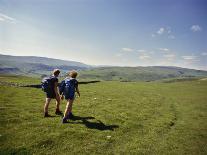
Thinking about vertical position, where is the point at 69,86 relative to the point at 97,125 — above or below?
above

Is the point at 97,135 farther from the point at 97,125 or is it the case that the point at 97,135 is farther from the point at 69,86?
the point at 69,86

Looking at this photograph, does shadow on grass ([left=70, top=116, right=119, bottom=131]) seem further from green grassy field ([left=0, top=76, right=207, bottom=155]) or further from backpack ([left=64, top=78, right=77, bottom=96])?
backpack ([left=64, top=78, right=77, bottom=96])

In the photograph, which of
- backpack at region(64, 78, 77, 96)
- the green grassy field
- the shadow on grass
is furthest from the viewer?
backpack at region(64, 78, 77, 96)

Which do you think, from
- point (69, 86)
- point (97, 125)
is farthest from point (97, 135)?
point (69, 86)

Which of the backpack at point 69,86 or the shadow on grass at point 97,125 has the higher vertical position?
the backpack at point 69,86

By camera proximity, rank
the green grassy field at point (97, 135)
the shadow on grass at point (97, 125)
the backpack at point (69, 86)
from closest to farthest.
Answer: the green grassy field at point (97, 135), the shadow on grass at point (97, 125), the backpack at point (69, 86)

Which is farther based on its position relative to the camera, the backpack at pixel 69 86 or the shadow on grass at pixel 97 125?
the backpack at pixel 69 86

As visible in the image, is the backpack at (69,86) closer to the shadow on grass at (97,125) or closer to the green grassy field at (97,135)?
the green grassy field at (97,135)

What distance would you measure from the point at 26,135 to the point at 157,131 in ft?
29.0

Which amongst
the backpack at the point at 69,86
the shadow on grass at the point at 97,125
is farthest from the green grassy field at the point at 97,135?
the backpack at the point at 69,86

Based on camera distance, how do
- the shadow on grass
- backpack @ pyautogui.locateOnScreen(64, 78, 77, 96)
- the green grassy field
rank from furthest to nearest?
backpack @ pyautogui.locateOnScreen(64, 78, 77, 96) < the shadow on grass < the green grassy field

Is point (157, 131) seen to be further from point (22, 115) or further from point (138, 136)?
point (22, 115)

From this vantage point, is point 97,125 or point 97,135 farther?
point 97,125

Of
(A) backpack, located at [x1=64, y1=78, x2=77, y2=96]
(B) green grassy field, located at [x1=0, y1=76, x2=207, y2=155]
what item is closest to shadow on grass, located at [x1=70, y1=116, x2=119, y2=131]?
(B) green grassy field, located at [x1=0, y1=76, x2=207, y2=155]
